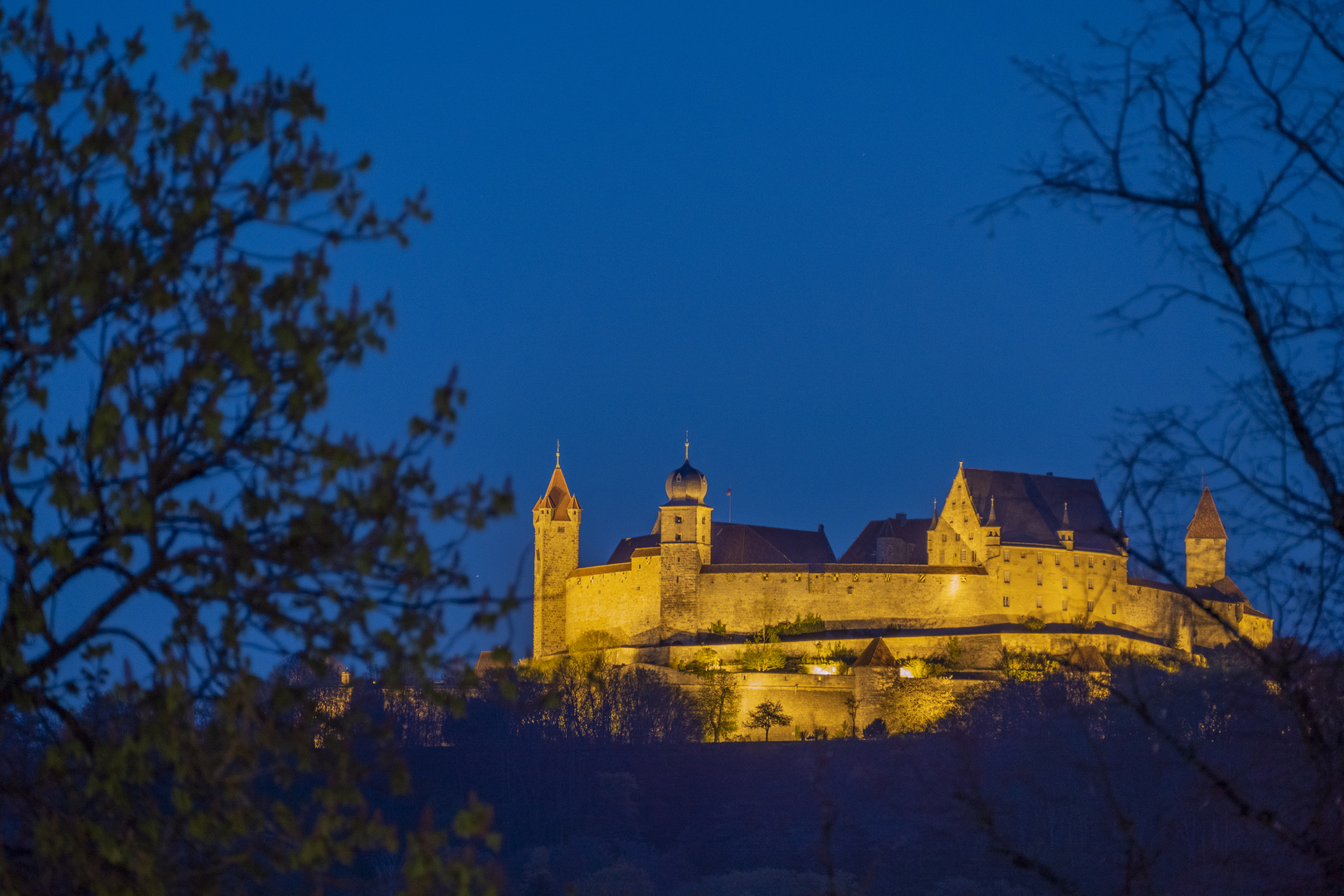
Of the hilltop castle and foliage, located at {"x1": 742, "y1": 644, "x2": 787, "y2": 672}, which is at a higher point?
the hilltop castle

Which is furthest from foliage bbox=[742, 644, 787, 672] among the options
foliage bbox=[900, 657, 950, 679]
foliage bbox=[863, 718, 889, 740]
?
foliage bbox=[900, 657, 950, 679]

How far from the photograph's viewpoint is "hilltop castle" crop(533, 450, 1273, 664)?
191ft

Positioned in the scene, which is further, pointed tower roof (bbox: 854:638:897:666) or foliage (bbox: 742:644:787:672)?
foliage (bbox: 742:644:787:672)

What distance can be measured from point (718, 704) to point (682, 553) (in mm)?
6061

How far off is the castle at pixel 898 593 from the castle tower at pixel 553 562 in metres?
0.10

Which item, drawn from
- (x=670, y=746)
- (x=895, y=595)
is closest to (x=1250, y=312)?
(x=670, y=746)

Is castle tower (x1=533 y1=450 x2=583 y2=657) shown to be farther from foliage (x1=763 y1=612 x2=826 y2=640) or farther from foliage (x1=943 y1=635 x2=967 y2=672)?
foliage (x1=943 y1=635 x2=967 y2=672)

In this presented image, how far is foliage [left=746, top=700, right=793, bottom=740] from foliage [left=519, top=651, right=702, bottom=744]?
216 centimetres

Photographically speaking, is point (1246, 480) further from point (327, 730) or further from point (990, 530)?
point (990, 530)

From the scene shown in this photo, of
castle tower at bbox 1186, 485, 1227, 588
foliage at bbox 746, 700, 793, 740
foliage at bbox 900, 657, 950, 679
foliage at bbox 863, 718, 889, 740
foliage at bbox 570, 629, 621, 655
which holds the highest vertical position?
castle tower at bbox 1186, 485, 1227, 588

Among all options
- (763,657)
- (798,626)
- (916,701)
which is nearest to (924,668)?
(916,701)

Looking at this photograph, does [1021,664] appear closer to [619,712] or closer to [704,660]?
[704,660]

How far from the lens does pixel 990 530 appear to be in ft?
199

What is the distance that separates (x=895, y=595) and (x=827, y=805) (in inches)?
2052
